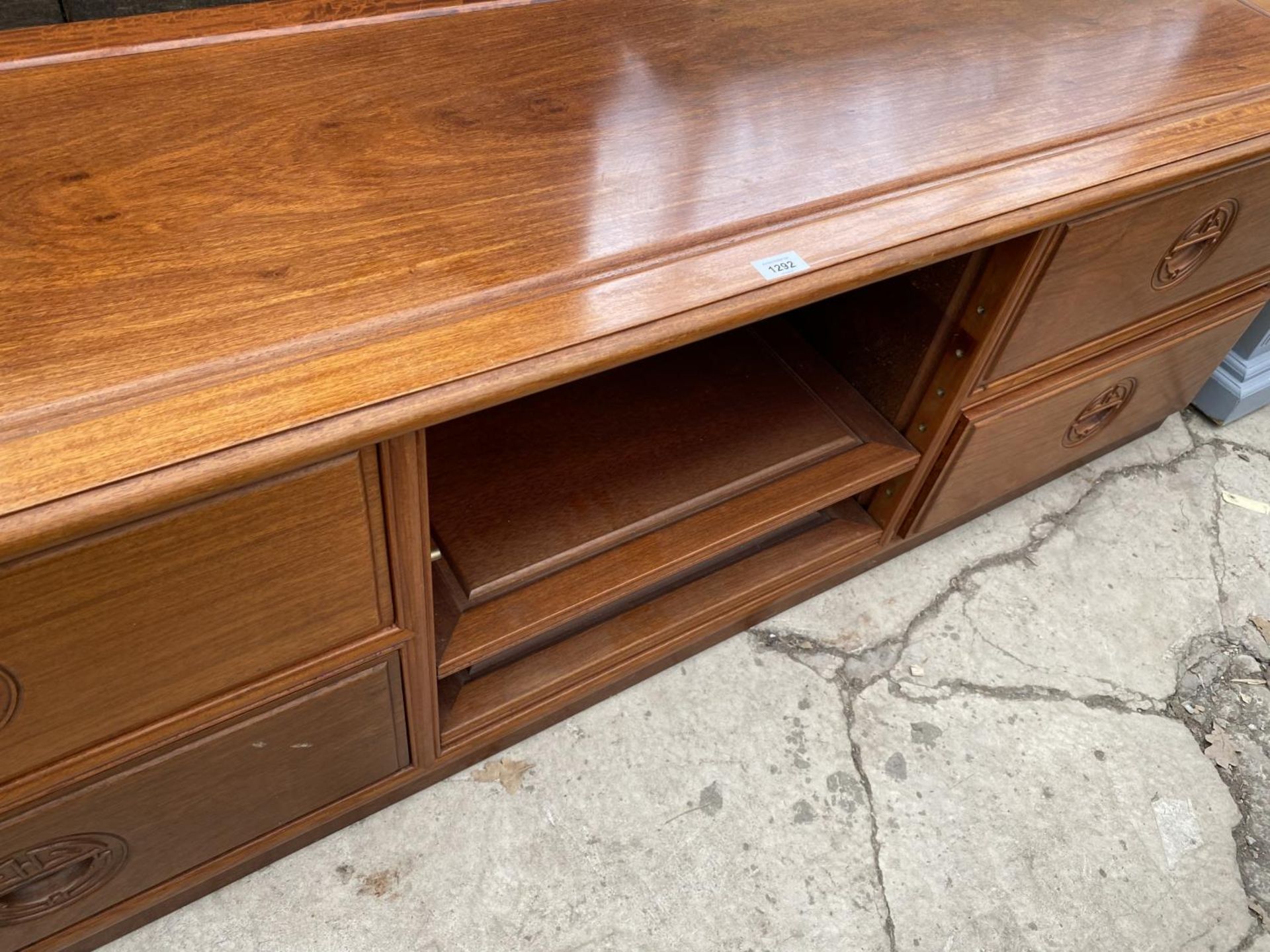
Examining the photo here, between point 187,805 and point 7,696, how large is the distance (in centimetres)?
22

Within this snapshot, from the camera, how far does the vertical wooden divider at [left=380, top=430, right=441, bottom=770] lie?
0.62 meters

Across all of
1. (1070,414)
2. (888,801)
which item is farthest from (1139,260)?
(888,801)

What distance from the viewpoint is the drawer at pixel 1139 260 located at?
90cm

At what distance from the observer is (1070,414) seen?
3.78 ft

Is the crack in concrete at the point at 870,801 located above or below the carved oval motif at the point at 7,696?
below

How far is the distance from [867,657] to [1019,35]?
0.68 m

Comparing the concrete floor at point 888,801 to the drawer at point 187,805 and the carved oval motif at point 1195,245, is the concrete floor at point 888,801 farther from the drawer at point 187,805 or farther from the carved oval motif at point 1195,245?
the carved oval motif at point 1195,245

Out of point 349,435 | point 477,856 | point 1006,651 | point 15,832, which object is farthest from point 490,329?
point 1006,651

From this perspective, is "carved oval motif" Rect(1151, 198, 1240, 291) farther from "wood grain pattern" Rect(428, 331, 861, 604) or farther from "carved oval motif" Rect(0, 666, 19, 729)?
"carved oval motif" Rect(0, 666, 19, 729)

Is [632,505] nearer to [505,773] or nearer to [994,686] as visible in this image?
[505,773]

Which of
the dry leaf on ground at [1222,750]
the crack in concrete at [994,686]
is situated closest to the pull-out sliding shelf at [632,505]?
the crack in concrete at [994,686]

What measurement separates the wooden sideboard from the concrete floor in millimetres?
60

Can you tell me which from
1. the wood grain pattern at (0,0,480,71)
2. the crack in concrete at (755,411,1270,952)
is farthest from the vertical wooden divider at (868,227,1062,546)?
the wood grain pattern at (0,0,480,71)

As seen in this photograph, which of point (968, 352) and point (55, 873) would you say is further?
point (968, 352)
